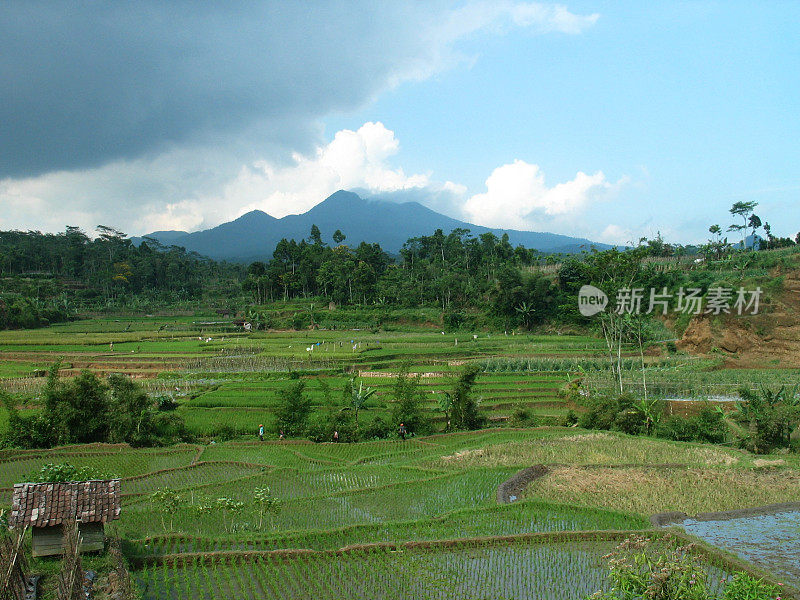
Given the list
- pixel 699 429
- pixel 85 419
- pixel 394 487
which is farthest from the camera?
pixel 699 429

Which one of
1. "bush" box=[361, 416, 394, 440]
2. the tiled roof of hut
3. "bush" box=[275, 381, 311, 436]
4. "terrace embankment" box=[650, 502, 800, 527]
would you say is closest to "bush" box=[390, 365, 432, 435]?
"bush" box=[361, 416, 394, 440]

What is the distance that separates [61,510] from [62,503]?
0.12 m

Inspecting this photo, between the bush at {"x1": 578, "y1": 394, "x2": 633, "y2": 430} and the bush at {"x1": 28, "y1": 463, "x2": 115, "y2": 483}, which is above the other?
the bush at {"x1": 28, "y1": 463, "x2": 115, "y2": 483}

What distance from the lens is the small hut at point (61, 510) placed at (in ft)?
29.3

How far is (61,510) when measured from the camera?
29.7ft

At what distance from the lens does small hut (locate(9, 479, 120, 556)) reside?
8938 mm

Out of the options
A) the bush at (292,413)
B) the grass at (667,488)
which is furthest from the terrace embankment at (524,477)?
the bush at (292,413)

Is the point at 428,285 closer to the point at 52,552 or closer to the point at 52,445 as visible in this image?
the point at 52,445

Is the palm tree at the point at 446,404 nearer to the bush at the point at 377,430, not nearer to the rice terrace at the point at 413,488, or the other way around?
the rice terrace at the point at 413,488

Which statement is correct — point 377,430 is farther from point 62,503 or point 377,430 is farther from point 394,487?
point 62,503

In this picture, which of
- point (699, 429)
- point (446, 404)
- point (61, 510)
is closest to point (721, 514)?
point (699, 429)

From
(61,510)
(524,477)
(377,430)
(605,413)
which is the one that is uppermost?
(61,510)

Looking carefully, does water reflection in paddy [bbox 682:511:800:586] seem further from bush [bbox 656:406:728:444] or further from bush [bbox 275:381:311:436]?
bush [bbox 275:381:311:436]

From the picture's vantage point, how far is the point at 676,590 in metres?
6.45
